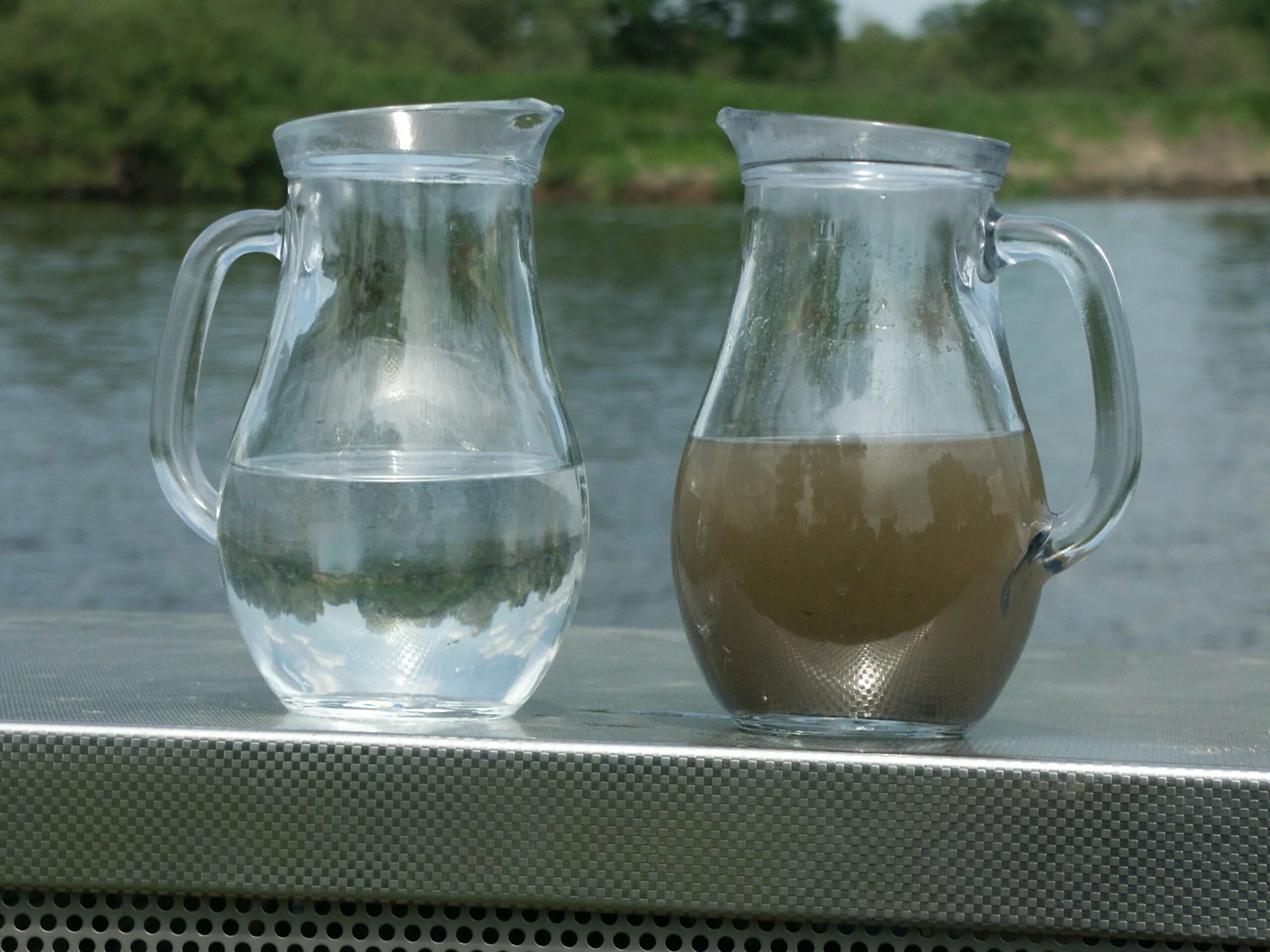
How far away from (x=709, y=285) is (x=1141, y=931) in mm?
17751

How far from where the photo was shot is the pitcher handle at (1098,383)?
1.94ft

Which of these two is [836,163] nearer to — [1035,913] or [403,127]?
[403,127]

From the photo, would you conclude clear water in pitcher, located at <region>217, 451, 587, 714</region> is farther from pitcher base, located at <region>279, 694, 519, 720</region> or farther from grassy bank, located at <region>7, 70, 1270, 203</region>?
grassy bank, located at <region>7, 70, 1270, 203</region>

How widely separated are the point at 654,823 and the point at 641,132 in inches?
802

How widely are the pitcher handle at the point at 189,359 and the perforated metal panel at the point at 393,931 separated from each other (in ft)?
0.48

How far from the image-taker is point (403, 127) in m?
0.60

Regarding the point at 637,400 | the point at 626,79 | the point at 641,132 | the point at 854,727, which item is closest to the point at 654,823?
the point at 854,727

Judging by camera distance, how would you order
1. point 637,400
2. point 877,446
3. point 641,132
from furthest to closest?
point 641,132, point 637,400, point 877,446

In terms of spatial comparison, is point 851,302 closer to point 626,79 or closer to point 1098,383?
point 1098,383

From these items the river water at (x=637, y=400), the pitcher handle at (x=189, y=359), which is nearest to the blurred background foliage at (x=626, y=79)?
the river water at (x=637, y=400)

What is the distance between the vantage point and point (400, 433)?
1.98 feet

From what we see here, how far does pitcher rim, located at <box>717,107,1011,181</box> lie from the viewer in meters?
0.57

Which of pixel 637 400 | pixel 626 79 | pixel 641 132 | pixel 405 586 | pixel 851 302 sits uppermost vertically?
pixel 851 302

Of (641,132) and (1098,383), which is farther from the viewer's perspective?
(641,132)
